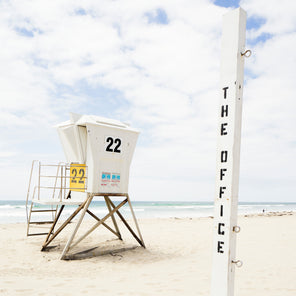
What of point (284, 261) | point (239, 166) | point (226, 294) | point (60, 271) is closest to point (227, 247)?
point (226, 294)

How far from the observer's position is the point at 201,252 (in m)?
10.2

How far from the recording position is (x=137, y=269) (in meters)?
7.88

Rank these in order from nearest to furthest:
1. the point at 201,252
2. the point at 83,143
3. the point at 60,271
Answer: the point at 60,271 < the point at 83,143 < the point at 201,252

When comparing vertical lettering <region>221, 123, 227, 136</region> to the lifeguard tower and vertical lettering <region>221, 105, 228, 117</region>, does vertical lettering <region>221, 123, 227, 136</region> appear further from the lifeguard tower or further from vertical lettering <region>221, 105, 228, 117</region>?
the lifeguard tower

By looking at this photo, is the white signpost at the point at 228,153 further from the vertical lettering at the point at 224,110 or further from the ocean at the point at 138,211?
the ocean at the point at 138,211

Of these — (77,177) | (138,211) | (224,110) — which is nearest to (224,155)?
(224,110)

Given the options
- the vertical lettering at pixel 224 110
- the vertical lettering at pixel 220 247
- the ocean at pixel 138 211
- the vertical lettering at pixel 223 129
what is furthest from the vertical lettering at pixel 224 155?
the ocean at pixel 138 211

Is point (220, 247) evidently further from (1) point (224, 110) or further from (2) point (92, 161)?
(2) point (92, 161)

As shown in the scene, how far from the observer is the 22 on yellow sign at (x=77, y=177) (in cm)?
936

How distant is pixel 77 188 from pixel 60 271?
2.64 metres

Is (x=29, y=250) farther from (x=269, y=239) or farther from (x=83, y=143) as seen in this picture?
(x=269, y=239)

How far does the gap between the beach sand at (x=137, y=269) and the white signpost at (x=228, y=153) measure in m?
2.44

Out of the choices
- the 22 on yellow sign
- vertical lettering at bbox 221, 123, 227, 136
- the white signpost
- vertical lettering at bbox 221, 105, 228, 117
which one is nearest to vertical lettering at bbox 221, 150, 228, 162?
the white signpost

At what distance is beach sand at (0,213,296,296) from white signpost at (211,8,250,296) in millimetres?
2442
